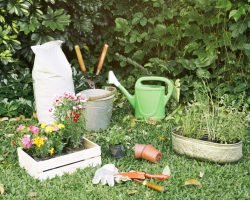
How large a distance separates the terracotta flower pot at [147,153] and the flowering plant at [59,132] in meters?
0.42

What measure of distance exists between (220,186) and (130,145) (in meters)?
0.90

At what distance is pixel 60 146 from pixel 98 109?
2.65 ft

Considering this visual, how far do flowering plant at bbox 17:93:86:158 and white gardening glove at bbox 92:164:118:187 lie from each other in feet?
→ 1.15

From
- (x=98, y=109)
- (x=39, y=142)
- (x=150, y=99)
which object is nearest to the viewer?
(x=39, y=142)

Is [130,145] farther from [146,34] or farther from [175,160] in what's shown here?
[146,34]

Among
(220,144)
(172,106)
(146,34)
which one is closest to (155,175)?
(220,144)

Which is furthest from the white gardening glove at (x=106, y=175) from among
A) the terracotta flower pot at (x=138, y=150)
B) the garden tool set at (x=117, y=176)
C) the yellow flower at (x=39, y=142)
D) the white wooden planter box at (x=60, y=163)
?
the yellow flower at (x=39, y=142)

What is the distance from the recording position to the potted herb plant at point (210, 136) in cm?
362

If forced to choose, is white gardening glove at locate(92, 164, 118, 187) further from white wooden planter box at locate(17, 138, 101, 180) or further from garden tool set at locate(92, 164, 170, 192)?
white wooden planter box at locate(17, 138, 101, 180)

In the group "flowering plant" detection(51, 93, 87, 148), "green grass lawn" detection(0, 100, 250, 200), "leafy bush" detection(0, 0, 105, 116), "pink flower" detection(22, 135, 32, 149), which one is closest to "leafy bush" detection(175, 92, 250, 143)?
"green grass lawn" detection(0, 100, 250, 200)

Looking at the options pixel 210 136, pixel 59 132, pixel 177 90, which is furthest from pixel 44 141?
pixel 177 90

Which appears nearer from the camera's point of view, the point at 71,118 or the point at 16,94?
the point at 71,118

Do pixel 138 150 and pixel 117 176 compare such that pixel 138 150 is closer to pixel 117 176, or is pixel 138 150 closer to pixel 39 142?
pixel 117 176

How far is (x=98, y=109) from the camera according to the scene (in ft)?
14.2
